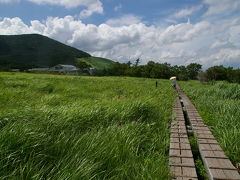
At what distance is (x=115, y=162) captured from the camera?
7.52 feet

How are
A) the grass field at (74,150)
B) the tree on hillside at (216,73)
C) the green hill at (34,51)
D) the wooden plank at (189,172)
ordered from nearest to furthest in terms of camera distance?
the grass field at (74,150) → the wooden plank at (189,172) → the tree on hillside at (216,73) → the green hill at (34,51)

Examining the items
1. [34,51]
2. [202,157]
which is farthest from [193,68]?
[34,51]

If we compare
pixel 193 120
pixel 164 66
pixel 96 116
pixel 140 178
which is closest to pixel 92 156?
pixel 140 178

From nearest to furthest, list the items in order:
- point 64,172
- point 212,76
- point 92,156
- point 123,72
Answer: point 64,172 → point 92,156 → point 212,76 → point 123,72

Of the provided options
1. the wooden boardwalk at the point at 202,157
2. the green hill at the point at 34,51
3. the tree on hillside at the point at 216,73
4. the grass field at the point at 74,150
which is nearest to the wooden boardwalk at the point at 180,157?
the wooden boardwalk at the point at 202,157

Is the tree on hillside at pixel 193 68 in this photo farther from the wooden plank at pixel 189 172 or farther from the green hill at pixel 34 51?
the green hill at pixel 34 51

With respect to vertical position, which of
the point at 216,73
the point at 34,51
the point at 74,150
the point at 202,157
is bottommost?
the point at 202,157

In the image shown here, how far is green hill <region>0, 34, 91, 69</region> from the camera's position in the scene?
13988cm

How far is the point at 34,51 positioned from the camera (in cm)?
16162

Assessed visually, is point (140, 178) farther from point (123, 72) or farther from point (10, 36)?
point (10, 36)

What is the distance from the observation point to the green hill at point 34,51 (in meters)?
140

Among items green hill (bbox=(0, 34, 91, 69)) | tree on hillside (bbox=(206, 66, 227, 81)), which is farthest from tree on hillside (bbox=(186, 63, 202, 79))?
green hill (bbox=(0, 34, 91, 69))

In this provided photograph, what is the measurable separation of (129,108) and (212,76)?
4511 centimetres

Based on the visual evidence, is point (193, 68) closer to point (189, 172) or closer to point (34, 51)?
point (189, 172)
